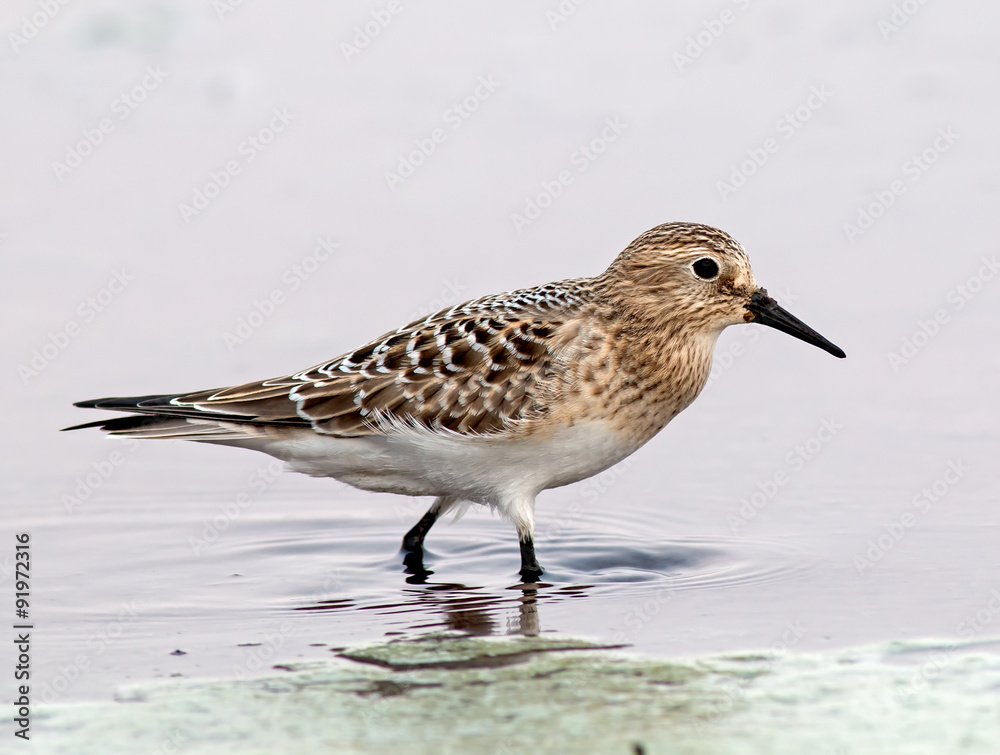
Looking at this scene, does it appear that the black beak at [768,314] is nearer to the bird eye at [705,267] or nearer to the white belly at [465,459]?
the bird eye at [705,267]

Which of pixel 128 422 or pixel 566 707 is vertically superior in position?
pixel 128 422

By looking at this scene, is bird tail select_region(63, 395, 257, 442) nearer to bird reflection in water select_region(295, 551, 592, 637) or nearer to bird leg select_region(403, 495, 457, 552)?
bird leg select_region(403, 495, 457, 552)

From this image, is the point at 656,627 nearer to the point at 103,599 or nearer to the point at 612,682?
the point at 612,682

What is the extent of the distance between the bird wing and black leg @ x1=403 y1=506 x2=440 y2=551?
0.83m

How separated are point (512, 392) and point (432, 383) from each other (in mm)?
534

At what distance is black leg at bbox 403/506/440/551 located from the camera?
898 centimetres

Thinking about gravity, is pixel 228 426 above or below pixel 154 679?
above

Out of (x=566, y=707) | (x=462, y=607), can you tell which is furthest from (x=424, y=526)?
(x=566, y=707)

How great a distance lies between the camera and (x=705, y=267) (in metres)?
8.67

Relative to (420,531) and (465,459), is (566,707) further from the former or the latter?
(420,531)

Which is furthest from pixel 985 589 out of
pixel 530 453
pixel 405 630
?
pixel 405 630

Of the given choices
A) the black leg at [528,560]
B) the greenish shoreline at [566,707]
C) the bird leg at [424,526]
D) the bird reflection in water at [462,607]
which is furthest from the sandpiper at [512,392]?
the greenish shoreline at [566,707]

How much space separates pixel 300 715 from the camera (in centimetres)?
556

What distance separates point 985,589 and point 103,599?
505 cm
